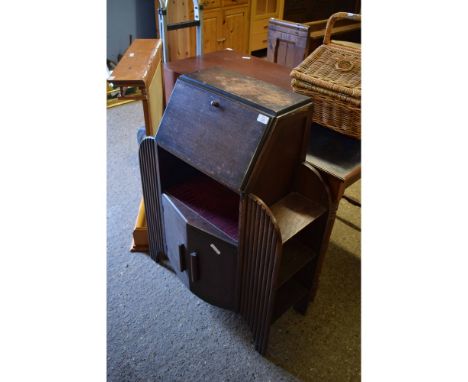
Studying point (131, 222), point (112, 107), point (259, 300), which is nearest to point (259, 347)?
point (259, 300)

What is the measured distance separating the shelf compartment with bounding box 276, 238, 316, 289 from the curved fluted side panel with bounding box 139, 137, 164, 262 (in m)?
0.57

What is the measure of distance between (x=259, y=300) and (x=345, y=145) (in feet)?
2.21

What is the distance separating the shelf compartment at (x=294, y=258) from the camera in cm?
133

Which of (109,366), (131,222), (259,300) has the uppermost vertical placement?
(259,300)

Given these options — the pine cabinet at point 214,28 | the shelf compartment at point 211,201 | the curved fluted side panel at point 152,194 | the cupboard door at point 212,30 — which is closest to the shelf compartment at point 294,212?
the shelf compartment at point 211,201

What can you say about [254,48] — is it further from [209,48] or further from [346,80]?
[346,80]

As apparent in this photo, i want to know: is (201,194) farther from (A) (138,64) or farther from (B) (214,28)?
(B) (214,28)

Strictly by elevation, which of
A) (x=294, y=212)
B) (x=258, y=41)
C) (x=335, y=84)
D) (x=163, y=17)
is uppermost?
(x=163, y=17)

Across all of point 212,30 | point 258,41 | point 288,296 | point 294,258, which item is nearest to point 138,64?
point 294,258

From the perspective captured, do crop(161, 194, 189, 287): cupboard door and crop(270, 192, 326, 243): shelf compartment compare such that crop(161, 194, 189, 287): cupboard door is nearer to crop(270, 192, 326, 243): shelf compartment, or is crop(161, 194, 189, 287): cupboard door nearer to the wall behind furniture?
crop(270, 192, 326, 243): shelf compartment

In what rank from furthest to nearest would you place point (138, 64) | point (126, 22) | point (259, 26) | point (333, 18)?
1. point (259, 26)
2. point (126, 22)
3. point (138, 64)
4. point (333, 18)

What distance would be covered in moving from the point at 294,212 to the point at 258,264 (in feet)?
0.72

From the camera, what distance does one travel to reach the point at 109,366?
1.40m

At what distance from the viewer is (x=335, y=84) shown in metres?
1.26
